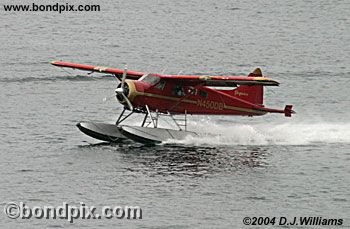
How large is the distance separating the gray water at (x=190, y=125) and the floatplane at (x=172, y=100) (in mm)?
688

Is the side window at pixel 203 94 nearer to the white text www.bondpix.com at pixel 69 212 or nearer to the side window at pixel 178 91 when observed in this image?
the side window at pixel 178 91

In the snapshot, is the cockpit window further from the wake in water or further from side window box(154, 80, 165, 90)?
the wake in water

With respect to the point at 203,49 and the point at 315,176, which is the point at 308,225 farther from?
the point at 203,49

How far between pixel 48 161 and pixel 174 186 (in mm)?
6350

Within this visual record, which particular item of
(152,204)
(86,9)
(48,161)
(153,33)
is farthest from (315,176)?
(86,9)

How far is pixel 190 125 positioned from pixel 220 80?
5509 mm

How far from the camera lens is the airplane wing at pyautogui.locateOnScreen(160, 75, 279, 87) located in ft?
142

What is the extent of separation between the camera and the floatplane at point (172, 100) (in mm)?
43406

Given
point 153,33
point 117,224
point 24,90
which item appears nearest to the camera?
point 117,224

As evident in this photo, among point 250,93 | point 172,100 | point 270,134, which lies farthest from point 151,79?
point 270,134

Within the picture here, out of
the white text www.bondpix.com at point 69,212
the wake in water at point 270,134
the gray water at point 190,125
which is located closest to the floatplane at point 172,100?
the gray water at point 190,125

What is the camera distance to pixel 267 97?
59.8m

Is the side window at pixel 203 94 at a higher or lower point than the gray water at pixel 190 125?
higher

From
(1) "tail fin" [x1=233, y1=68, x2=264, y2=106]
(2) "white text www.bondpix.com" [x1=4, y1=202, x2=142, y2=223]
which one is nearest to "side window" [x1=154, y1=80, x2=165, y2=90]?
(1) "tail fin" [x1=233, y1=68, x2=264, y2=106]
